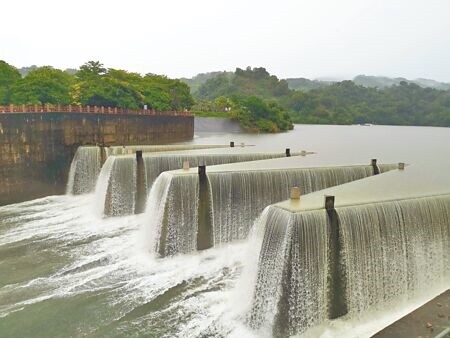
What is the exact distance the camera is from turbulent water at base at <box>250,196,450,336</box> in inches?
→ 348

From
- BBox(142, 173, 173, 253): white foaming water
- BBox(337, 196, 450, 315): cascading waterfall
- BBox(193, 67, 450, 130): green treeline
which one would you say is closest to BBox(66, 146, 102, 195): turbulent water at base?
BBox(142, 173, 173, 253): white foaming water

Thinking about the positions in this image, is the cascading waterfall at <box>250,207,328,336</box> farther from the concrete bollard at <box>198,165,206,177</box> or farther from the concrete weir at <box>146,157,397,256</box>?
the concrete bollard at <box>198,165,206,177</box>

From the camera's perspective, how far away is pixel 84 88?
35406 mm

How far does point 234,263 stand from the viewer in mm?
12750

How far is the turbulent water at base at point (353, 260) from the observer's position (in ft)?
29.0

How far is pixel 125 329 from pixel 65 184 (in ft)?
56.6

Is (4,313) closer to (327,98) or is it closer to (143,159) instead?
(143,159)

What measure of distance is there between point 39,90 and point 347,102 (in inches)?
3741

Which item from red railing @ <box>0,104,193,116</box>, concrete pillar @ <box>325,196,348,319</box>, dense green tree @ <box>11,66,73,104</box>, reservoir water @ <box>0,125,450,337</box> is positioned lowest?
reservoir water @ <box>0,125,450,337</box>

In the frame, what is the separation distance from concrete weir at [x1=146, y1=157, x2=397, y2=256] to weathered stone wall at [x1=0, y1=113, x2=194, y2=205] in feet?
39.6

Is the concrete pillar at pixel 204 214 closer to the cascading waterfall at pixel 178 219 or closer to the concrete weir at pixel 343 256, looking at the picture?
the cascading waterfall at pixel 178 219

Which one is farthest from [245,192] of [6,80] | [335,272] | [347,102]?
[347,102]

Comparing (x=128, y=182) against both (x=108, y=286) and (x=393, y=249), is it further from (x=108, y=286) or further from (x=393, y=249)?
(x=393, y=249)

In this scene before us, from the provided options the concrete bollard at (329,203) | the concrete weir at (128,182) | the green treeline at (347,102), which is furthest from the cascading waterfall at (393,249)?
the green treeline at (347,102)
